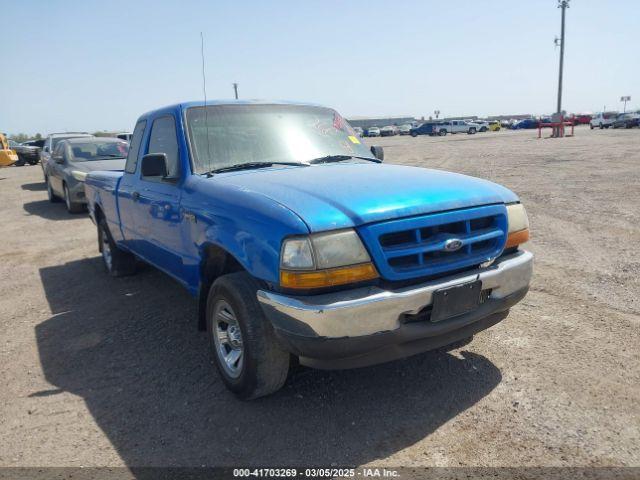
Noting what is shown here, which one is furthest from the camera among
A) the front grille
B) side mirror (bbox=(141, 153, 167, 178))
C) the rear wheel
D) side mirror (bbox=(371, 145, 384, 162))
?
the rear wheel

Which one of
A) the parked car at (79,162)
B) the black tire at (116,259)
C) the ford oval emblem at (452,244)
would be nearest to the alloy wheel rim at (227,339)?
the ford oval emblem at (452,244)

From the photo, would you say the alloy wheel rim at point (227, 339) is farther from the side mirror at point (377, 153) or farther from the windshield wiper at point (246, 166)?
the side mirror at point (377, 153)

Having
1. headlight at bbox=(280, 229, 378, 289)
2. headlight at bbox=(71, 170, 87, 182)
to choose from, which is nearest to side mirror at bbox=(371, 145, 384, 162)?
headlight at bbox=(280, 229, 378, 289)

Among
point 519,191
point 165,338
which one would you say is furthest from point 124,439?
point 519,191

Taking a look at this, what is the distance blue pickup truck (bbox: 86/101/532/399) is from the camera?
253cm

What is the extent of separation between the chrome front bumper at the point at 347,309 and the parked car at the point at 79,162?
8.53 m

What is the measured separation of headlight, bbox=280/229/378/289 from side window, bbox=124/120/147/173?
2884mm

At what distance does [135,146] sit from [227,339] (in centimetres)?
261

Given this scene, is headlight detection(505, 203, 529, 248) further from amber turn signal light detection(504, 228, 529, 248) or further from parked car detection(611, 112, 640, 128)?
parked car detection(611, 112, 640, 128)

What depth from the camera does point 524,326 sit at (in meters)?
4.05

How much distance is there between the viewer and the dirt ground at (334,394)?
2666 mm

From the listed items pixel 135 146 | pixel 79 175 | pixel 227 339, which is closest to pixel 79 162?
pixel 79 175

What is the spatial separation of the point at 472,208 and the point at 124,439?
244 cm

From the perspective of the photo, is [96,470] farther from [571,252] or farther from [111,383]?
[571,252]
